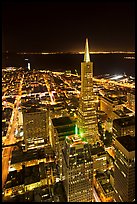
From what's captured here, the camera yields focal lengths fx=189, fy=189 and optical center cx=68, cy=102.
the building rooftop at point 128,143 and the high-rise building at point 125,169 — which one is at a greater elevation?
the building rooftop at point 128,143

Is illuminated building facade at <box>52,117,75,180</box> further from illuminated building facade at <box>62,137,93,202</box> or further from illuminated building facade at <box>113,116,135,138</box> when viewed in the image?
illuminated building facade at <box>113,116,135,138</box>

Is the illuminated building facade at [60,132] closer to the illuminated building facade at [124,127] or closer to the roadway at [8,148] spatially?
the illuminated building facade at [124,127]

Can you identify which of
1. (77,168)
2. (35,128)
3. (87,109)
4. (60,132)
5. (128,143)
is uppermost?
(87,109)

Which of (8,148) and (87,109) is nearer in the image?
(8,148)

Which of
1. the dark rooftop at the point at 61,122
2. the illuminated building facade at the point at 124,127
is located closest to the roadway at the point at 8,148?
the dark rooftop at the point at 61,122

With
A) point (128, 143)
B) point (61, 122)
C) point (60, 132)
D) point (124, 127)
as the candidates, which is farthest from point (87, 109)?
point (128, 143)

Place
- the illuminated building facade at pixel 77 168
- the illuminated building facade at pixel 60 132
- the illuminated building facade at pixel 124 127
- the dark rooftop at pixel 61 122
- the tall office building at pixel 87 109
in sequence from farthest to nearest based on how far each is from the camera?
the tall office building at pixel 87 109
the dark rooftop at pixel 61 122
the illuminated building facade at pixel 124 127
the illuminated building facade at pixel 60 132
the illuminated building facade at pixel 77 168

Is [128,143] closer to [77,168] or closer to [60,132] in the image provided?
[77,168]
